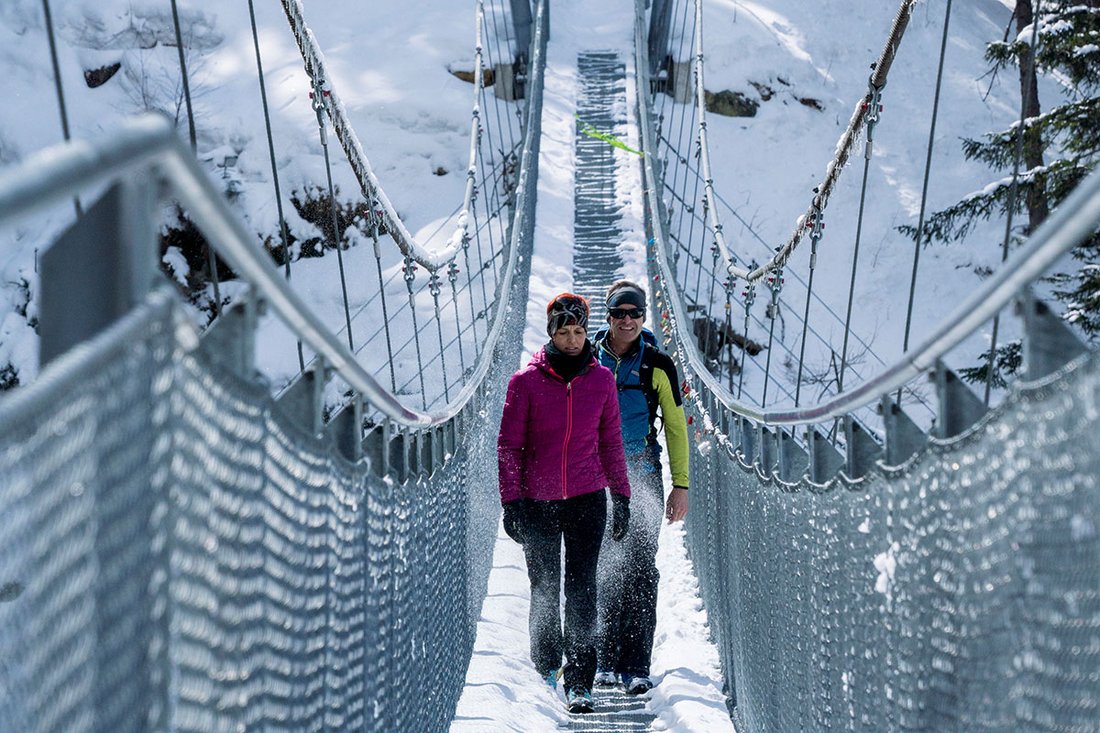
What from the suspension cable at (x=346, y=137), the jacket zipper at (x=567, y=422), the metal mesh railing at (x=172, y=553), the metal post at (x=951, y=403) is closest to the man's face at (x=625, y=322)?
the jacket zipper at (x=567, y=422)

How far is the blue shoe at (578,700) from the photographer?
12.1ft

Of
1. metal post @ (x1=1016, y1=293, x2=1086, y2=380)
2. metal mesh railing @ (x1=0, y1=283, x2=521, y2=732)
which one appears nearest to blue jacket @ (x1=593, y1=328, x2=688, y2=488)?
metal mesh railing @ (x1=0, y1=283, x2=521, y2=732)

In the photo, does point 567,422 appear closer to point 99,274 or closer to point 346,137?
point 346,137

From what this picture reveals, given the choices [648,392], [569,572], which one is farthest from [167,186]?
[648,392]

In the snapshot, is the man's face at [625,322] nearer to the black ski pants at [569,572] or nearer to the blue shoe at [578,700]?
the black ski pants at [569,572]

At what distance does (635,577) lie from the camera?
391 cm

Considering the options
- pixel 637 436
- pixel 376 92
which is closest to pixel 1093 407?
pixel 637 436

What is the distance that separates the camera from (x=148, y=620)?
97 centimetres

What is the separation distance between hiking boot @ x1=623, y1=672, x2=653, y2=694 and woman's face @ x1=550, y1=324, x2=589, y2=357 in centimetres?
103

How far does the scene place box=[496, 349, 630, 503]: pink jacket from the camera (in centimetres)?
347

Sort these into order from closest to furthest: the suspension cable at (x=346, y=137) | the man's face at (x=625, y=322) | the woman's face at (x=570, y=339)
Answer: the woman's face at (x=570, y=339), the man's face at (x=625, y=322), the suspension cable at (x=346, y=137)

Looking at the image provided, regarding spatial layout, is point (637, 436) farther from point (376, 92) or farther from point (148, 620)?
point (376, 92)

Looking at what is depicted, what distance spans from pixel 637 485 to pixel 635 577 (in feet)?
0.85

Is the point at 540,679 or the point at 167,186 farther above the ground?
the point at 167,186
